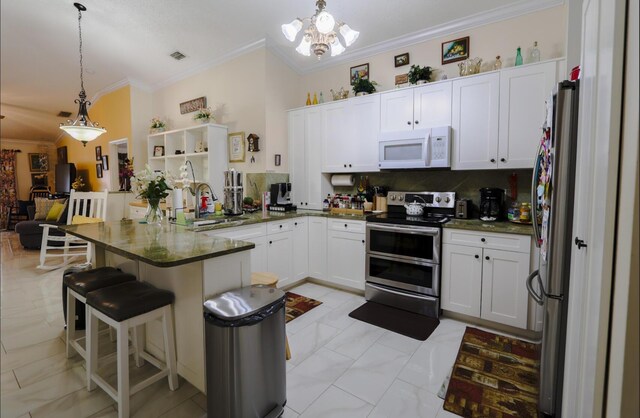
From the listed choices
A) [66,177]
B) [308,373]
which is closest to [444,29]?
[308,373]

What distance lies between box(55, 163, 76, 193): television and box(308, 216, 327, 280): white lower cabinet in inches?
290

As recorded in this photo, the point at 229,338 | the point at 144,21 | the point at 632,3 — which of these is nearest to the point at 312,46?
the point at 632,3

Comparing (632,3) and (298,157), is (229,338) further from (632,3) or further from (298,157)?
(298,157)

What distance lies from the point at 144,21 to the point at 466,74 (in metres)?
3.65

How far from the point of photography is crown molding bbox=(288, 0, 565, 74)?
283 centimetres


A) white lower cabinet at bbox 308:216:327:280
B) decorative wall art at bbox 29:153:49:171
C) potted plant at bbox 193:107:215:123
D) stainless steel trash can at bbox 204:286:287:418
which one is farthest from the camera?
decorative wall art at bbox 29:153:49:171

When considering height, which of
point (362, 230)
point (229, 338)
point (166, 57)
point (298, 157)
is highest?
point (166, 57)

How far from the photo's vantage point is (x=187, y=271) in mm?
1732

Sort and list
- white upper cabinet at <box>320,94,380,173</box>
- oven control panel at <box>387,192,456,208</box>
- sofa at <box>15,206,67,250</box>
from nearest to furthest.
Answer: oven control panel at <box>387,192,456,208</box> < white upper cabinet at <box>320,94,380,173</box> < sofa at <box>15,206,67,250</box>

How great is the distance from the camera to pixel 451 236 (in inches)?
108

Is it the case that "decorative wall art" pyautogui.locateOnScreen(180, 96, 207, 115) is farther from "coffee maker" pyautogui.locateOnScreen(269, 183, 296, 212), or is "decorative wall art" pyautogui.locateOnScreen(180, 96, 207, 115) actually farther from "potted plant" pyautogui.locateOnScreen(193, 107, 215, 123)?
"coffee maker" pyautogui.locateOnScreen(269, 183, 296, 212)

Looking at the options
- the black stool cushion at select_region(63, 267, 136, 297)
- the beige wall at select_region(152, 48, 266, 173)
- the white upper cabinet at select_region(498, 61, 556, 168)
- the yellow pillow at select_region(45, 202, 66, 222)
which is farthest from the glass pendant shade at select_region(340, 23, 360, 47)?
the yellow pillow at select_region(45, 202, 66, 222)

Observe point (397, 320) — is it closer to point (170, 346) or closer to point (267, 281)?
point (267, 281)

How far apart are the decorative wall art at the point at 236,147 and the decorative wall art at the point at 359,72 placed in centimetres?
166
